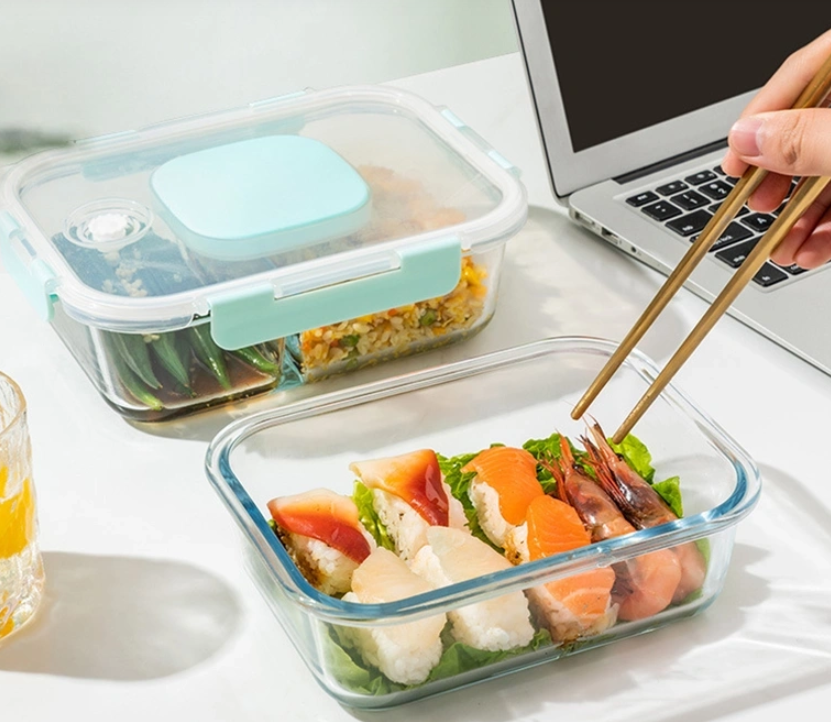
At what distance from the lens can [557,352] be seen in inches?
28.5

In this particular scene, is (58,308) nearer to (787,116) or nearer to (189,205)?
(189,205)

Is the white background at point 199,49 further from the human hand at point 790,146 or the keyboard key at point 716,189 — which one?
the human hand at point 790,146

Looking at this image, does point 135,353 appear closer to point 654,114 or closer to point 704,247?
point 704,247

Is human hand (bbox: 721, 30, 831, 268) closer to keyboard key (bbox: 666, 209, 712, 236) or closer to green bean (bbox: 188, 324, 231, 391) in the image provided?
keyboard key (bbox: 666, 209, 712, 236)

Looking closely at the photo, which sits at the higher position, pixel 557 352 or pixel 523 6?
pixel 523 6

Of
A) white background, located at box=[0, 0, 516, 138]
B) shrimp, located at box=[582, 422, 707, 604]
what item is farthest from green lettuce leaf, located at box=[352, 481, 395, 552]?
white background, located at box=[0, 0, 516, 138]

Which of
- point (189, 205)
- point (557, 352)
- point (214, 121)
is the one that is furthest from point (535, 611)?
point (214, 121)

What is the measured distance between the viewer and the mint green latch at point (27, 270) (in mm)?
717

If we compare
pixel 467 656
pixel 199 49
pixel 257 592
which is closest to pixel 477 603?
pixel 467 656

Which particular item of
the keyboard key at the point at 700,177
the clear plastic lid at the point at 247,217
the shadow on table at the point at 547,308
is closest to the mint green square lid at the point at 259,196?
the clear plastic lid at the point at 247,217

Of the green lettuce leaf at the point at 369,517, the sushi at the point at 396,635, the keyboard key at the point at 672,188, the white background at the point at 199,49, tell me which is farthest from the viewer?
the white background at the point at 199,49

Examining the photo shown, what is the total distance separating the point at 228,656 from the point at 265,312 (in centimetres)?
21

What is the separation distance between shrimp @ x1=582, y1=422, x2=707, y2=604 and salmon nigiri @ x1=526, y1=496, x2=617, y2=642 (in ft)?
0.11

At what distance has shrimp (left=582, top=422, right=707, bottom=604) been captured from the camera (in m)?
0.58
